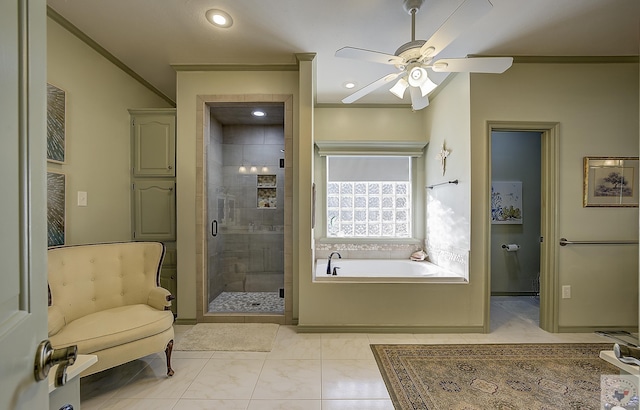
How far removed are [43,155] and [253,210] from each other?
137 inches

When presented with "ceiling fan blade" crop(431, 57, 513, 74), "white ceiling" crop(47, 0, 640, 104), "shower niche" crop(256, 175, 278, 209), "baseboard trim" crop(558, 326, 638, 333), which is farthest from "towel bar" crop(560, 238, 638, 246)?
"shower niche" crop(256, 175, 278, 209)

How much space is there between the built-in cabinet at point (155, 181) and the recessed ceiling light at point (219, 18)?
3.64ft

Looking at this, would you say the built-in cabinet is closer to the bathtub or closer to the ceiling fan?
the bathtub

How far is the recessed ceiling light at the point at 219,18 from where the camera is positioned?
7.04 ft

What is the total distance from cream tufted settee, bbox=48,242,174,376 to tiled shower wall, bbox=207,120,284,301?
1.65 meters

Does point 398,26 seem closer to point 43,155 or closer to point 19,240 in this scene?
point 43,155

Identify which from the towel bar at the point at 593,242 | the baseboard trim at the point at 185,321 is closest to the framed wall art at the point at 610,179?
the towel bar at the point at 593,242

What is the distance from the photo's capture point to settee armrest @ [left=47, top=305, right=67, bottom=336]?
1721mm

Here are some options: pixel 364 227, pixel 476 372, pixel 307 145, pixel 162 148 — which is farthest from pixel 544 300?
pixel 162 148

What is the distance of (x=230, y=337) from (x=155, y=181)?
5.92 feet

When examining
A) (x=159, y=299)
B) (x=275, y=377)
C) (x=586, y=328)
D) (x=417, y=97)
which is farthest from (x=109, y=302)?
(x=586, y=328)

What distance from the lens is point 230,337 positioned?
2615 millimetres

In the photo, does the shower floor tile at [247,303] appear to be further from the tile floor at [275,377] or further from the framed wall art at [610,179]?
the framed wall art at [610,179]

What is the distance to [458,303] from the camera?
2711mm
